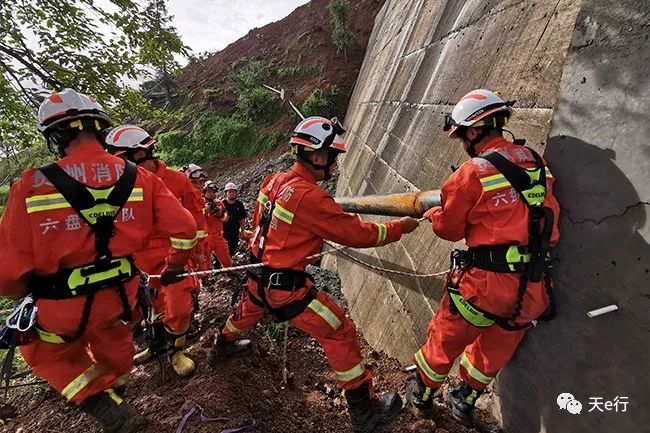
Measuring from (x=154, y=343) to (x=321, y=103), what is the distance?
15543mm

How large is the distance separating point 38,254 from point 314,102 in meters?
16.7

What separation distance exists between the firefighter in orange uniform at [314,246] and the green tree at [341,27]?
18.8 m

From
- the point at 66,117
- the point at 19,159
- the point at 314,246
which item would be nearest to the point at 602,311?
the point at 314,246

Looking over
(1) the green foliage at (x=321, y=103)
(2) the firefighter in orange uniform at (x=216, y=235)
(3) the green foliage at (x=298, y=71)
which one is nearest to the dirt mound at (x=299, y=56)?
(3) the green foliage at (x=298, y=71)

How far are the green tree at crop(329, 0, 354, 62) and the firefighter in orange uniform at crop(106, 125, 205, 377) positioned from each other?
17.8 metres

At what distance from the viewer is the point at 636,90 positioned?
2137mm

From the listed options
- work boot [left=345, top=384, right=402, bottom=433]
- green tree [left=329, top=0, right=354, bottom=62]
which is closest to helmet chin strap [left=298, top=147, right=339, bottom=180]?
work boot [left=345, top=384, right=402, bottom=433]

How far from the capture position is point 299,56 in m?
22.5

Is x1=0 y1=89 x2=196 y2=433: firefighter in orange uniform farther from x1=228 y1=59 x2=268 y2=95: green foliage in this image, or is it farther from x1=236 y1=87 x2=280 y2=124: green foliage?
x1=228 y1=59 x2=268 y2=95: green foliage

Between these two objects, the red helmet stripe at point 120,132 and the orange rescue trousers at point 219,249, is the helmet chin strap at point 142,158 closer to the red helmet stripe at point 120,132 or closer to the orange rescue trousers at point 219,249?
the red helmet stripe at point 120,132

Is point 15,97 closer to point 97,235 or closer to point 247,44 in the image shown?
point 97,235

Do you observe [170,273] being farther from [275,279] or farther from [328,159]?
[328,159]

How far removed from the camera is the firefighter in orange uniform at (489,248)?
2.46 meters

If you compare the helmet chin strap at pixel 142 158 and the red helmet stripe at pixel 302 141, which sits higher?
the red helmet stripe at pixel 302 141
